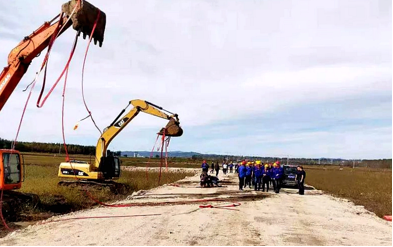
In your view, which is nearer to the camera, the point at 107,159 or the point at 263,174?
the point at 107,159

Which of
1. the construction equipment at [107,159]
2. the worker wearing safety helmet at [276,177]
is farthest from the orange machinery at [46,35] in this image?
the worker wearing safety helmet at [276,177]

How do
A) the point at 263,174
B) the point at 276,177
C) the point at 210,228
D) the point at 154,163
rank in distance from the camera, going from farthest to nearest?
the point at 154,163
the point at 263,174
the point at 276,177
the point at 210,228

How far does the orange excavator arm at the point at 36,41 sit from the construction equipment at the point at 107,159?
8.82 metres

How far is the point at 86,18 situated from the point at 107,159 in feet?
36.1

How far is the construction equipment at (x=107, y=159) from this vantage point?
64.3 feet

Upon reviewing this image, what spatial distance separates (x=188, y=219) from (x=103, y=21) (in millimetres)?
6108

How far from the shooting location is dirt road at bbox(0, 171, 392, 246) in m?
9.00

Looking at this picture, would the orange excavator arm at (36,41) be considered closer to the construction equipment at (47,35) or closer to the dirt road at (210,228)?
the construction equipment at (47,35)

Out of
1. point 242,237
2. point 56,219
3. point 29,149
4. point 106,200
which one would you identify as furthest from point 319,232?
point 29,149

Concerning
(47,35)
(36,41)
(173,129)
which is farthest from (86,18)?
(173,129)

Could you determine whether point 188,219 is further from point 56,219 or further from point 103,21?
point 103,21

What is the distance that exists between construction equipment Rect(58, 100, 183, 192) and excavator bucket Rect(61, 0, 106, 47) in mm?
9835

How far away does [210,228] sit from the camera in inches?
414

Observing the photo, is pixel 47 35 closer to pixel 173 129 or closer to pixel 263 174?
pixel 173 129
